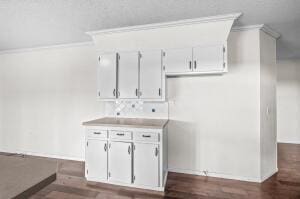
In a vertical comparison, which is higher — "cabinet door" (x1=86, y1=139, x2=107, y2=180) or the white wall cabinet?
the white wall cabinet

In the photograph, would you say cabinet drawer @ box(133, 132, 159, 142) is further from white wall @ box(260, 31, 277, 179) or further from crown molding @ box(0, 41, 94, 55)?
crown molding @ box(0, 41, 94, 55)

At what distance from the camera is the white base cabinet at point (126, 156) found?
2.61 metres

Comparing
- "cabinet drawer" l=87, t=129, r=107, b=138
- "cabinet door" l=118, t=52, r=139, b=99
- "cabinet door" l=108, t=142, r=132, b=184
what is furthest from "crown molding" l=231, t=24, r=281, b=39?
"cabinet drawer" l=87, t=129, r=107, b=138

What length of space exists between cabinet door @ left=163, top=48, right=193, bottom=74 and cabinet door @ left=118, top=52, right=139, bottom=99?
0.49 m

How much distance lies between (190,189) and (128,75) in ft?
6.54

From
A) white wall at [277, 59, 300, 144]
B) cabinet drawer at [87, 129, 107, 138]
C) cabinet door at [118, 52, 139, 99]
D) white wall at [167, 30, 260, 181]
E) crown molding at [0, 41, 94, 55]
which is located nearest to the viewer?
cabinet drawer at [87, 129, 107, 138]

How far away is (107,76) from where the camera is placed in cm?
316

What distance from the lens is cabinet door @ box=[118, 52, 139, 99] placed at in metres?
3.03

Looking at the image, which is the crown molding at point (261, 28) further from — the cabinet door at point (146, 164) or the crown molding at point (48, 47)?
the crown molding at point (48, 47)

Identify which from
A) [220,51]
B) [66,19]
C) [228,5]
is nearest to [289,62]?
[220,51]

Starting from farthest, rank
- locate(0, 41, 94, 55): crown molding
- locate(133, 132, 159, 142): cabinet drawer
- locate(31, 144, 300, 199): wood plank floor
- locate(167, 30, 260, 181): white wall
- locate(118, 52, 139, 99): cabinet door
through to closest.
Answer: locate(0, 41, 94, 55): crown molding
locate(118, 52, 139, 99): cabinet door
locate(167, 30, 260, 181): white wall
locate(133, 132, 159, 142): cabinet drawer
locate(31, 144, 300, 199): wood plank floor

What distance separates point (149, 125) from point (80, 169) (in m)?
1.68

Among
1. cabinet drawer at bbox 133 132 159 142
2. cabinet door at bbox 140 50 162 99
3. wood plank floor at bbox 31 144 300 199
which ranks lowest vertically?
wood plank floor at bbox 31 144 300 199

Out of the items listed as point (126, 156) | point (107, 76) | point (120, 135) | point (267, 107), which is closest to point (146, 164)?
point (126, 156)
